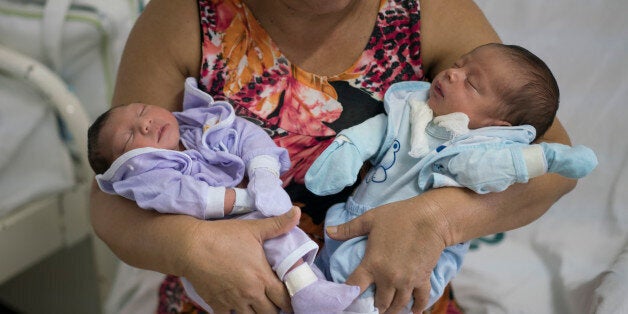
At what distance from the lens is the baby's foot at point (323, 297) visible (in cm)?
113

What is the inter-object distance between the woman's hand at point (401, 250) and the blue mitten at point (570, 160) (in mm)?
219

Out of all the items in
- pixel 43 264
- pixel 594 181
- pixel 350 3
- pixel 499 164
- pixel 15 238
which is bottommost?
pixel 43 264

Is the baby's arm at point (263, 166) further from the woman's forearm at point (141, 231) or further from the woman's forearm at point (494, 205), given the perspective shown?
the woman's forearm at point (494, 205)

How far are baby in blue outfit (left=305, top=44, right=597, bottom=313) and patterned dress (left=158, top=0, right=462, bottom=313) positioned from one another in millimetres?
111

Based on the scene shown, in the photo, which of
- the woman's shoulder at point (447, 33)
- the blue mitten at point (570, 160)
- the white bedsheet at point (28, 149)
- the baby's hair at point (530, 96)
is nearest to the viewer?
the blue mitten at point (570, 160)

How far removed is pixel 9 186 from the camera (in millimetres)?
1758

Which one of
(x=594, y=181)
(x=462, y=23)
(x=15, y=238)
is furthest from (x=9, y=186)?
(x=594, y=181)

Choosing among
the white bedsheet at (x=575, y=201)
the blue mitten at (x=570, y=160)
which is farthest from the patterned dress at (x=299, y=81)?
the white bedsheet at (x=575, y=201)

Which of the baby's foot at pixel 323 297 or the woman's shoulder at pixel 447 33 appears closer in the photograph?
the baby's foot at pixel 323 297

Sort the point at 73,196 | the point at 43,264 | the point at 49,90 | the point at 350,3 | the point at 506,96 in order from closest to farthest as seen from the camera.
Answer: the point at 506,96 → the point at 350,3 → the point at 49,90 → the point at 73,196 → the point at 43,264

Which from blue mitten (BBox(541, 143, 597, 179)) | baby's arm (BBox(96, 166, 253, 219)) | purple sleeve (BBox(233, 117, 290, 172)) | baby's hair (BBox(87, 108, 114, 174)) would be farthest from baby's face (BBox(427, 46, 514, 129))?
baby's hair (BBox(87, 108, 114, 174))

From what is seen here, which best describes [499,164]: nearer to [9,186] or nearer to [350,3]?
[350,3]

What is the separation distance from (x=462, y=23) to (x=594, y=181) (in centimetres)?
72

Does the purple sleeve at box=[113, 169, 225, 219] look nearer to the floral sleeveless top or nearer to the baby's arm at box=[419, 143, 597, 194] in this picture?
the floral sleeveless top
